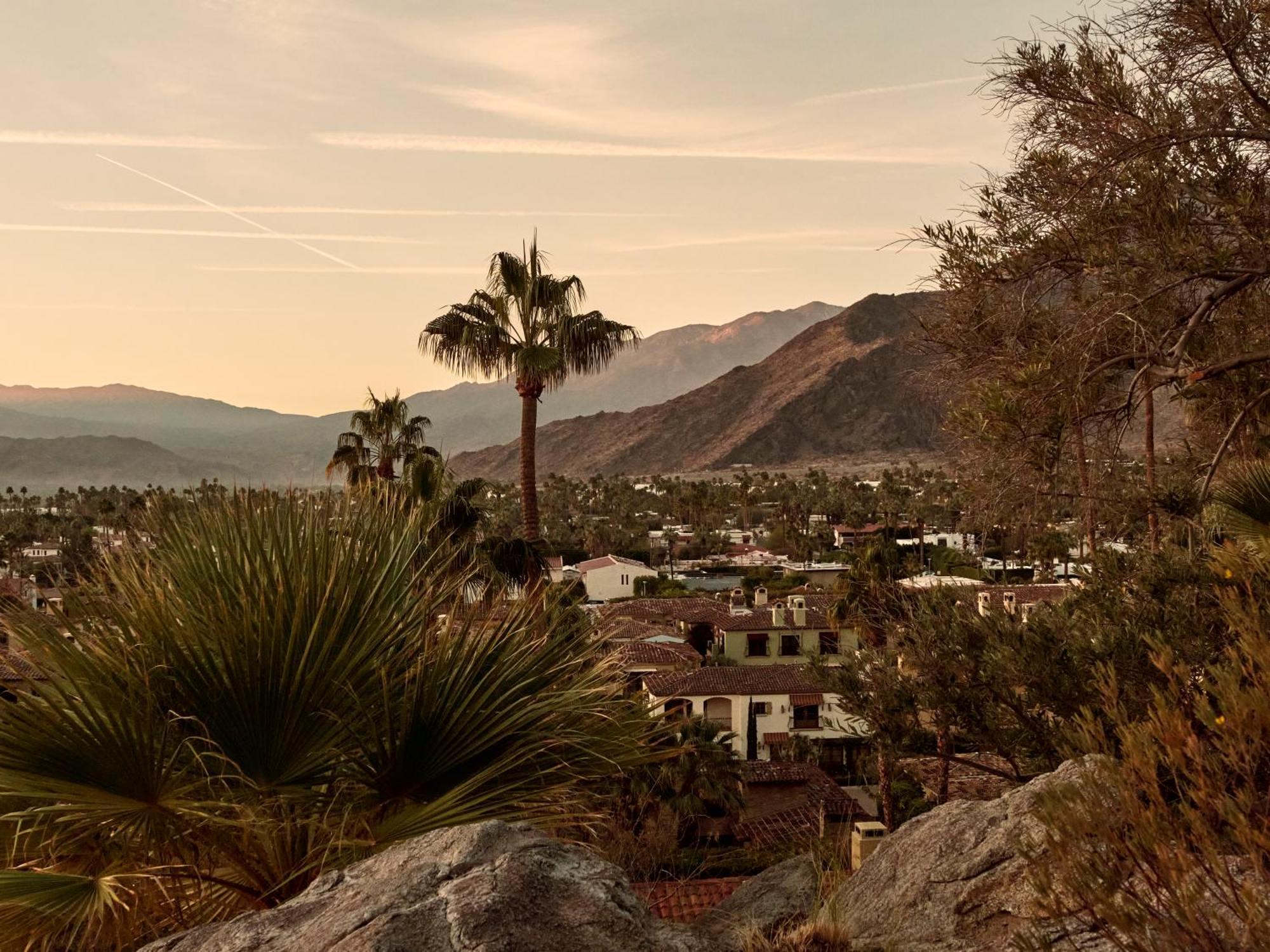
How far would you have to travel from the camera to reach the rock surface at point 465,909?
2.97 meters

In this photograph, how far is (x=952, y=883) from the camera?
17.5ft

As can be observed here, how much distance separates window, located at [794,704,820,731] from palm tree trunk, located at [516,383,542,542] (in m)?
23.9

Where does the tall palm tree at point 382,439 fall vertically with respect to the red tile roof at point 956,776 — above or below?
above

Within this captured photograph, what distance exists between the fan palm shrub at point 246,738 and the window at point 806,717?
122 ft

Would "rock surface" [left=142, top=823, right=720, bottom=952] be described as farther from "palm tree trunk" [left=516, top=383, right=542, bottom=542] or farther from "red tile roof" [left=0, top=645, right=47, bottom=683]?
"palm tree trunk" [left=516, top=383, right=542, bottom=542]

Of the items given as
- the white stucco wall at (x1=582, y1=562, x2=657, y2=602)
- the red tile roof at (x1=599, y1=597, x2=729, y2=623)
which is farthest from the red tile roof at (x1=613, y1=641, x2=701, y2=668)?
the white stucco wall at (x1=582, y1=562, x2=657, y2=602)

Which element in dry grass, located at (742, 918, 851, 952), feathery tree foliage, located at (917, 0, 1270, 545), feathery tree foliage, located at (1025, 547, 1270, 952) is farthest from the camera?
feathery tree foliage, located at (917, 0, 1270, 545)

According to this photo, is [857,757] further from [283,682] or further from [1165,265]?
[283,682]

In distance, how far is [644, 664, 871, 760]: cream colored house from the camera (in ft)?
130

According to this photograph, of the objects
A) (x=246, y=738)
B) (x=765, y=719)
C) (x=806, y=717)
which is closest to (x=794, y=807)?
(x=765, y=719)

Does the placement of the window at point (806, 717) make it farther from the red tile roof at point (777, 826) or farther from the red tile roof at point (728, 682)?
the red tile roof at point (777, 826)

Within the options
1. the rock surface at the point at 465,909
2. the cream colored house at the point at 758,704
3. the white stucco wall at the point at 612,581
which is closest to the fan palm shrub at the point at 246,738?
the rock surface at the point at 465,909

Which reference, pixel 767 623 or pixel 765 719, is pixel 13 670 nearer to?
pixel 765 719

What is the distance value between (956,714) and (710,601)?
48.8 metres
